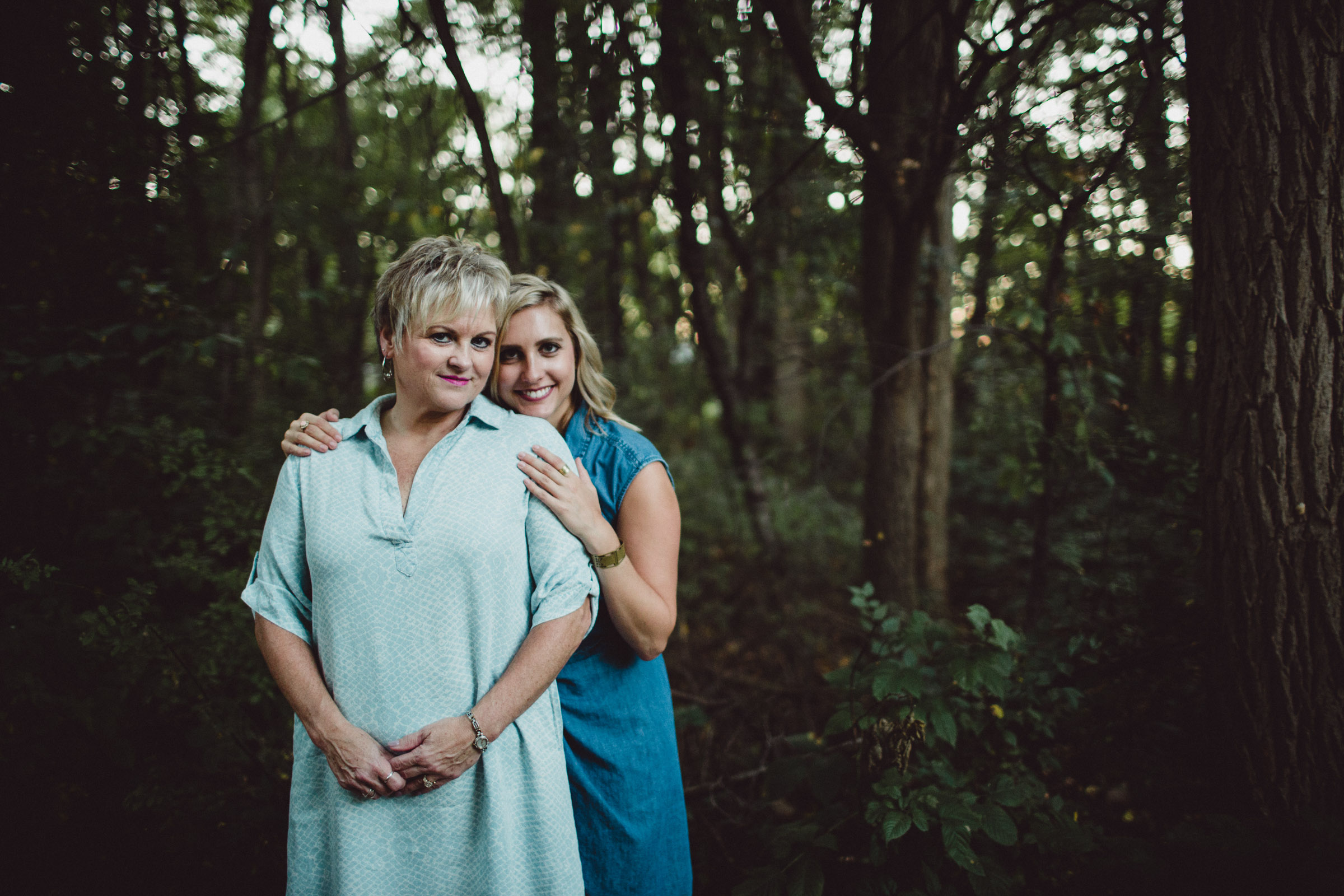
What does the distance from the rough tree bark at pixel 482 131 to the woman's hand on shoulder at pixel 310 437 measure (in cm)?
181

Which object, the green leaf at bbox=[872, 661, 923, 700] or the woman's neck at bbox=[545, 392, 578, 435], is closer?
the woman's neck at bbox=[545, 392, 578, 435]

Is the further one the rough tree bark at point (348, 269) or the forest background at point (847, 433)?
the rough tree bark at point (348, 269)

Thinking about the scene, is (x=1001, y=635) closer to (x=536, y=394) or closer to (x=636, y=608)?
(x=636, y=608)

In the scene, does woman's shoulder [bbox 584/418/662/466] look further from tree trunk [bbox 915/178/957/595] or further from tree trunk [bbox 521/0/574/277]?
tree trunk [bbox 915/178/957/595]

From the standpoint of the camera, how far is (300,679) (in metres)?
1.40

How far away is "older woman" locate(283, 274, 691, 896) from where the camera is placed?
5.01ft

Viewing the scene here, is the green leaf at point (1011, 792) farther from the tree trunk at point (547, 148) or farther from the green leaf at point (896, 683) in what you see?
the tree trunk at point (547, 148)

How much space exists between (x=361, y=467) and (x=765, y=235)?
4.10 meters

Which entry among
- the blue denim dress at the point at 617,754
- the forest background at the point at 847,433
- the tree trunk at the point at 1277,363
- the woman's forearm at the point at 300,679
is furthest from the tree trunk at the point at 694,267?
the woman's forearm at the point at 300,679

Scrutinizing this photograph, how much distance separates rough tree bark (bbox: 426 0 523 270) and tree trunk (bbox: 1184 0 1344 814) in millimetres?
2652

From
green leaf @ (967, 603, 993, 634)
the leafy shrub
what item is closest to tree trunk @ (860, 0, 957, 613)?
the leafy shrub

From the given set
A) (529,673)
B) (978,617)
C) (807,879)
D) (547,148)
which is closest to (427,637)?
(529,673)

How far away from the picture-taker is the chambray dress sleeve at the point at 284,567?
141 centimetres

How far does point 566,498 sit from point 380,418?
1.75ft
